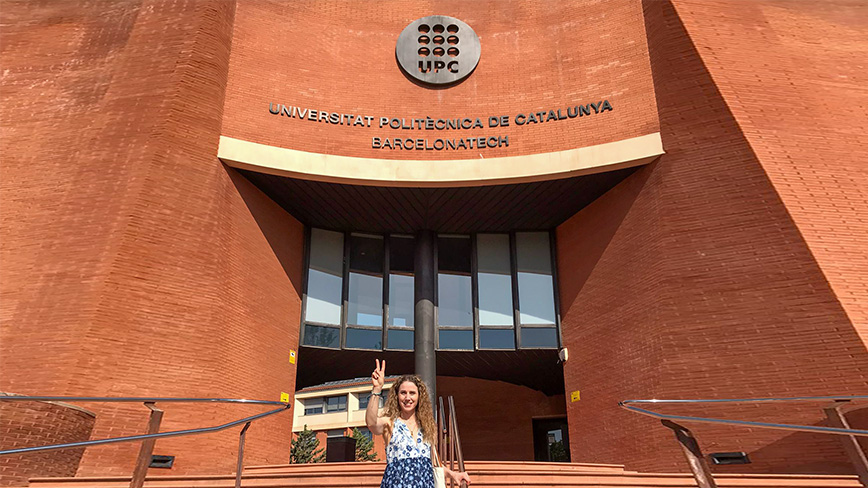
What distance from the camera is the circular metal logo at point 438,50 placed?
14.0 metres

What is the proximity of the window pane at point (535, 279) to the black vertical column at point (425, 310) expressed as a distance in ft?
6.91

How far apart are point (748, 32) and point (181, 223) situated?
11.3 metres

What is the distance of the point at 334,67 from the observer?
13836mm

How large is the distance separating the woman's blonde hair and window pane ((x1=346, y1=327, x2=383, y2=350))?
433 inches

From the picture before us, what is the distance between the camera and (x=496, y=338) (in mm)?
14719

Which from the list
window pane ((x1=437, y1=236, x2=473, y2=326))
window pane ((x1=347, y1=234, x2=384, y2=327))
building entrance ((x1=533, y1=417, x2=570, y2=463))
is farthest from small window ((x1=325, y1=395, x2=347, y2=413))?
window pane ((x1=437, y1=236, x2=473, y2=326))

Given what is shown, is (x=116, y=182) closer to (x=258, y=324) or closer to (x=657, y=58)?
(x=258, y=324)

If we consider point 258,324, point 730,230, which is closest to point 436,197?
point 258,324

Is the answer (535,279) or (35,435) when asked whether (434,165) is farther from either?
(35,435)

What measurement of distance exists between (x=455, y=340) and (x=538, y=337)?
1.91 m

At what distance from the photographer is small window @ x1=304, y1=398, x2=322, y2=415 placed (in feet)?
139

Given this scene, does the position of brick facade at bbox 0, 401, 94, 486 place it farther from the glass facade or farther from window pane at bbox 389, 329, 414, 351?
window pane at bbox 389, 329, 414, 351

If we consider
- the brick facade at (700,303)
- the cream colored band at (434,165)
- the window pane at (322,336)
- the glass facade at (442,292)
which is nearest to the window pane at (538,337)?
the glass facade at (442,292)

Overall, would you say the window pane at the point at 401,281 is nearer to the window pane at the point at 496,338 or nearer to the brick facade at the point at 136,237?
the window pane at the point at 496,338
